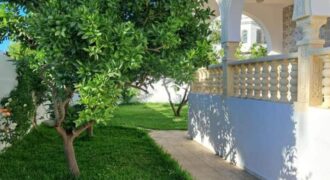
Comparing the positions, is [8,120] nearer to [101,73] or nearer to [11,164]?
[11,164]

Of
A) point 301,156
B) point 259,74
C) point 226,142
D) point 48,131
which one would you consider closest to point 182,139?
point 226,142

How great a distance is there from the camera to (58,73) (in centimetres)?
438

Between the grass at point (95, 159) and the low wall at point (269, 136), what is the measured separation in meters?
1.24

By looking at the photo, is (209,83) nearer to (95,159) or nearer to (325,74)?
(95,159)

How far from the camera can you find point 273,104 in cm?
605

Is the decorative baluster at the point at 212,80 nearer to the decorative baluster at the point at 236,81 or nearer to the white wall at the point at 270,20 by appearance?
the decorative baluster at the point at 236,81

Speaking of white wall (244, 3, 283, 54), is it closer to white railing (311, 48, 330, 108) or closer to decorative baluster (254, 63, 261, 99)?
decorative baluster (254, 63, 261, 99)

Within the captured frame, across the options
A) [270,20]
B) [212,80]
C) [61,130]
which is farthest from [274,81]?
[270,20]

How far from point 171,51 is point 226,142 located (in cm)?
387

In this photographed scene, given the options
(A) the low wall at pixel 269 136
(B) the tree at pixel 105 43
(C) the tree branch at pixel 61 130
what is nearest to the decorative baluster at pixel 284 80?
(A) the low wall at pixel 269 136

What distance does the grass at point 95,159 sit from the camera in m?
6.41

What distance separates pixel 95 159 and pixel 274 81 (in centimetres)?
369

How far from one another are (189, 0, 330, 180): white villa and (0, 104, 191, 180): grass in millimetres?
1277

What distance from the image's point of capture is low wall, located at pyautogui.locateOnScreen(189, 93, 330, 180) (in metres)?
4.90
